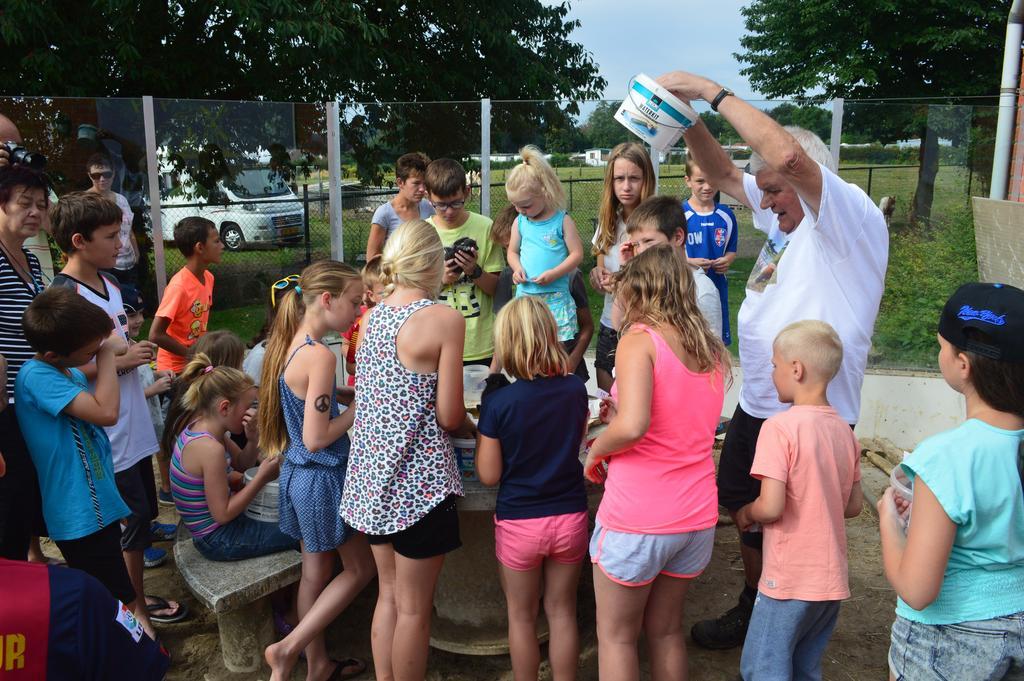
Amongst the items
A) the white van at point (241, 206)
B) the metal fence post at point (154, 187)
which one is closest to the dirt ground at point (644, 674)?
the metal fence post at point (154, 187)

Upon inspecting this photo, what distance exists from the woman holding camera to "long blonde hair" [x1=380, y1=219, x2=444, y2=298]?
4.13 ft

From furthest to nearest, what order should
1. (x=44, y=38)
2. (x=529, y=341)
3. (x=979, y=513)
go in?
(x=44, y=38)
(x=529, y=341)
(x=979, y=513)

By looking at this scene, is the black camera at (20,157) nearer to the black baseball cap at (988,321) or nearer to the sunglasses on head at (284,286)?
the sunglasses on head at (284,286)

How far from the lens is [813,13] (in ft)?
69.9

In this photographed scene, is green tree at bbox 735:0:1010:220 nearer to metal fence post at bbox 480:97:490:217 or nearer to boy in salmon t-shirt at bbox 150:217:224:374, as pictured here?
metal fence post at bbox 480:97:490:217

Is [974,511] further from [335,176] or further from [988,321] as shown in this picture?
[335,176]

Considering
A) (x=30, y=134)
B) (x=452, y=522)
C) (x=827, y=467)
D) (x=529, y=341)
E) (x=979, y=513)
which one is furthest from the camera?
(x=30, y=134)

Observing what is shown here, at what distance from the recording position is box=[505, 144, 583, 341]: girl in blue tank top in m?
4.11

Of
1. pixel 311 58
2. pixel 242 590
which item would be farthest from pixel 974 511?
pixel 311 58

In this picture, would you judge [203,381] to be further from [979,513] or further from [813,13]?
[813,13]

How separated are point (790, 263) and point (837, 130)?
3.86m

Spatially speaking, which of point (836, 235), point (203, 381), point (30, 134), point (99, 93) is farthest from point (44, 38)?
point (836, 235)

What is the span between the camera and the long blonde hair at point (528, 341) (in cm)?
249

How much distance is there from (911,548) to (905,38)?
70.9 ft
